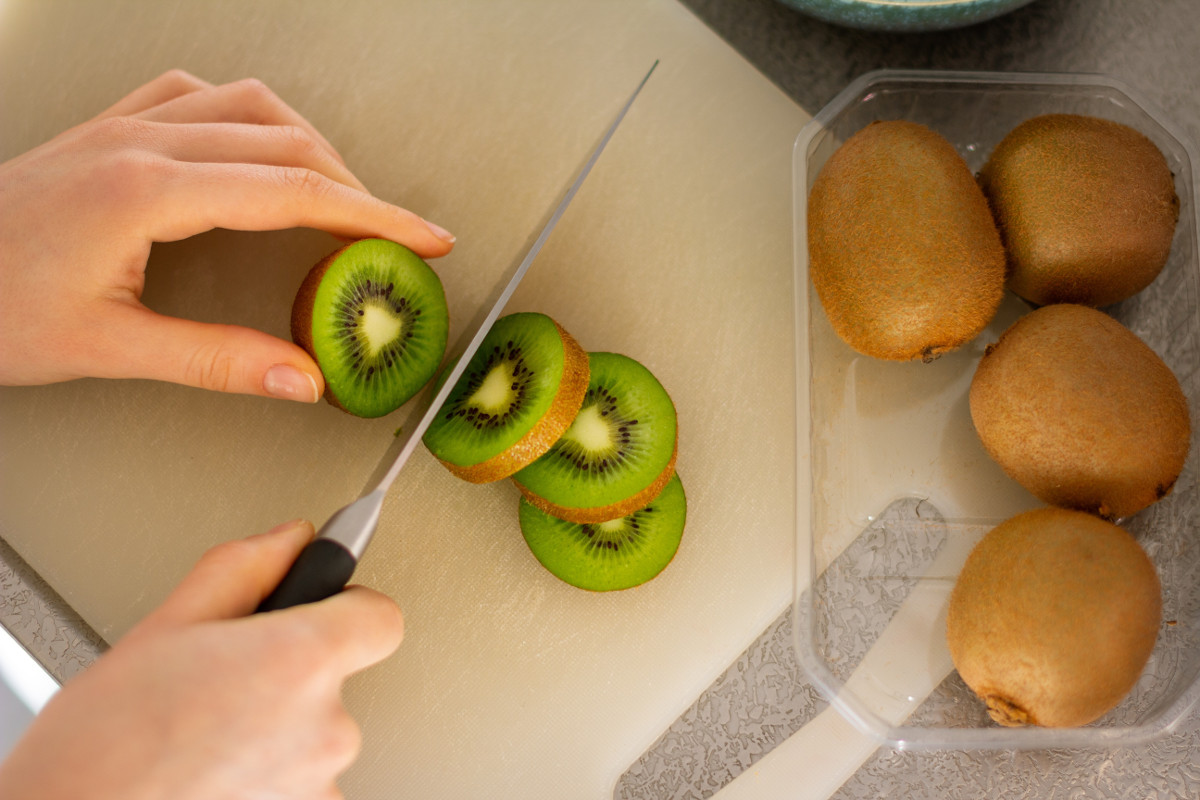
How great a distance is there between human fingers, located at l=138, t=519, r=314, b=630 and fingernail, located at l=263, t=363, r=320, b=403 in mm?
221

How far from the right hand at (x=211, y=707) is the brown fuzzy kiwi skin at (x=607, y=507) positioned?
30cm

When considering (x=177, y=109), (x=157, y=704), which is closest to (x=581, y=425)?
(x=157, y=704)

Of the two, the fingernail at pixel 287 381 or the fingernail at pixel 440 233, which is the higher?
the fingernail at pixel 440 233

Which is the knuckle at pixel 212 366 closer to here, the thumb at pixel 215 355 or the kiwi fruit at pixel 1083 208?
the thumb at pixel 215 355

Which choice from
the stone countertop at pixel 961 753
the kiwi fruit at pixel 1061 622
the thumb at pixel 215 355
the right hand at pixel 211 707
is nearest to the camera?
the right hand at pixel 211 707

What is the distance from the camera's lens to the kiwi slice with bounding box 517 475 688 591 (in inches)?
37.1

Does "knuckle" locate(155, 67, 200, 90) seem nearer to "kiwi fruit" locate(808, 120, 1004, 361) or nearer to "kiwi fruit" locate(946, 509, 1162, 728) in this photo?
"kiwi fruit" locate(808, 120, 1004, 361)

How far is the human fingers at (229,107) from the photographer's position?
975mm

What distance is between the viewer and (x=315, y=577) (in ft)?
2.04

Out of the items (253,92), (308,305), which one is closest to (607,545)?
(308,305)

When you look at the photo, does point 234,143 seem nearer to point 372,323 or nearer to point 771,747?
point 372,323

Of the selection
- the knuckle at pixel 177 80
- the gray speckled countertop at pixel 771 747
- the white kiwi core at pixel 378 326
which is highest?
the knuckle at pixel 177 80

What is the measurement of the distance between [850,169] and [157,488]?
87cm

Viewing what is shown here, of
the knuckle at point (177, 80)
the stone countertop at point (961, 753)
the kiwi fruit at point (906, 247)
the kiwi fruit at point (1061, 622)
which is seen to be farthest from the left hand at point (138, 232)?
the kiwi fruit at point (1061, 622)
